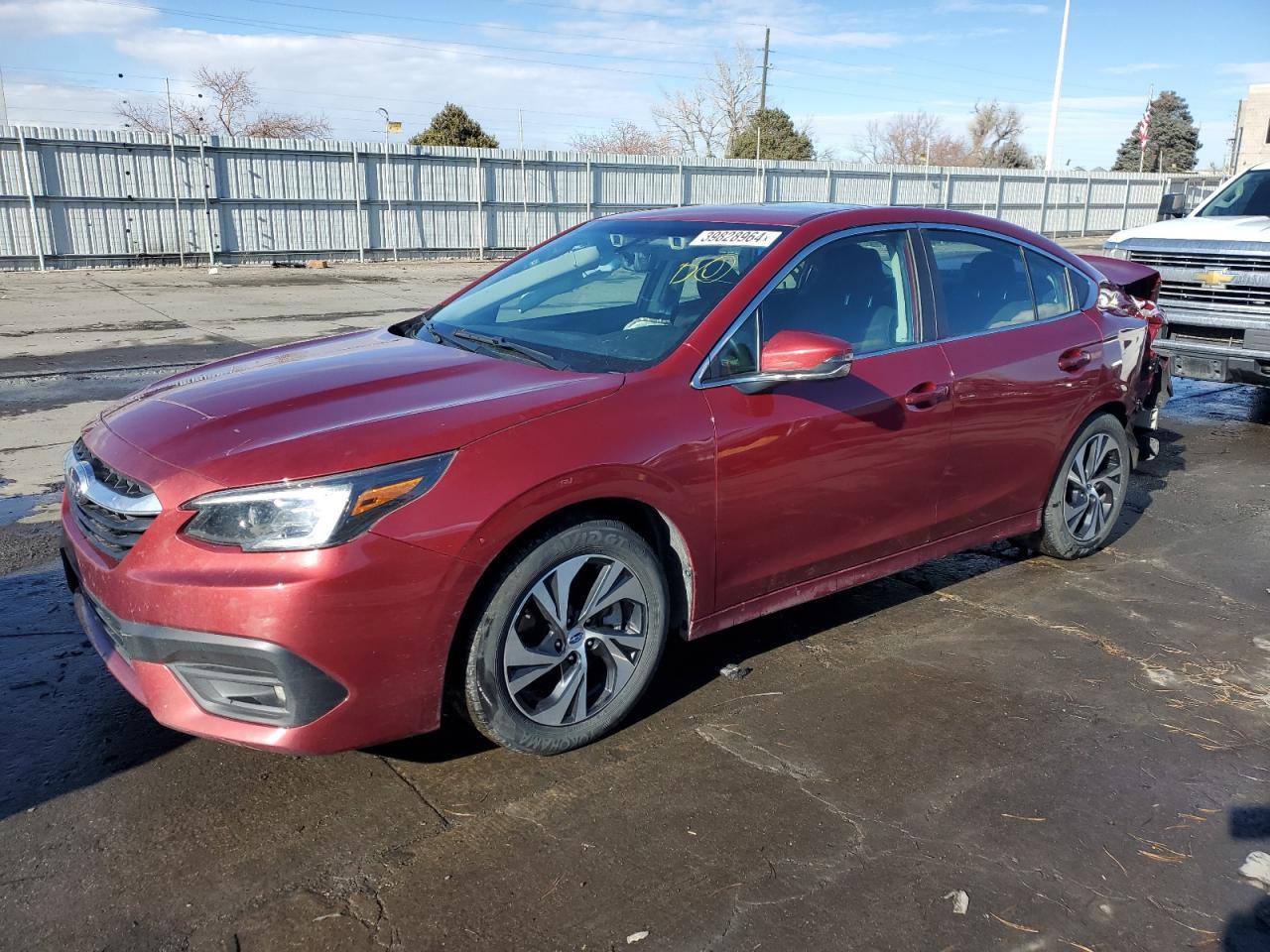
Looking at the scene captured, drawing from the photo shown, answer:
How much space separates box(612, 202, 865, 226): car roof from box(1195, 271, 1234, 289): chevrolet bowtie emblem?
5.65m

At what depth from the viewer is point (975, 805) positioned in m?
3.16

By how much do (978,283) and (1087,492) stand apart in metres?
1.37

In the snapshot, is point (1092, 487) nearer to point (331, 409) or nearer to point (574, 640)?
point (574, 640)

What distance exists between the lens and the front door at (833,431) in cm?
360

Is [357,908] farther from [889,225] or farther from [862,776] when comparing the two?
[889,225]

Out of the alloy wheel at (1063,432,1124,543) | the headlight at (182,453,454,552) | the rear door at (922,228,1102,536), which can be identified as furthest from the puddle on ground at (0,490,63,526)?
the alloy wheel at (1063,432,1124,543)

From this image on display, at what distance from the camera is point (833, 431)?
150 inches

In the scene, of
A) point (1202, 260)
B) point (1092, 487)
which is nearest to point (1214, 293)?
point (1202, 260)

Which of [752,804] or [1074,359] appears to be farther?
[1074,359]

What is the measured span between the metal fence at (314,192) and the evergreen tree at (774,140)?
15.6 metres

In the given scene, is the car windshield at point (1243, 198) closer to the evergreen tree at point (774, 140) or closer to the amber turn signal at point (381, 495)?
the amber turn signal at point (381, 495)

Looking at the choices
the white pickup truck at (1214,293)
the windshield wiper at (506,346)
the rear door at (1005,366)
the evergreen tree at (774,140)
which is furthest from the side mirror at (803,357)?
the evergreen tree at (774,140)

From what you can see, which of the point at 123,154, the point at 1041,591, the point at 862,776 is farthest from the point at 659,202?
the point at 862,776

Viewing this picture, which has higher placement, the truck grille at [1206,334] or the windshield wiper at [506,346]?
the windshield wiper at [506,346]
